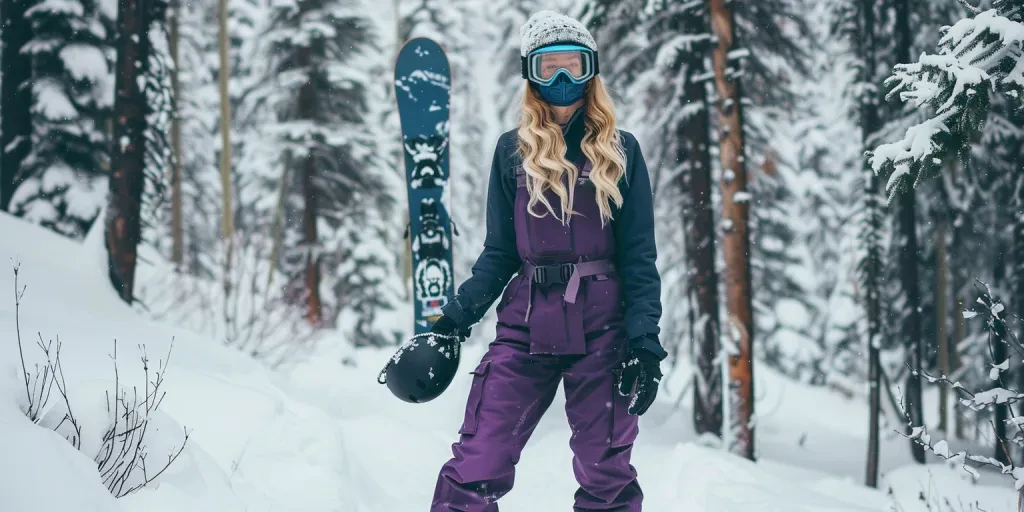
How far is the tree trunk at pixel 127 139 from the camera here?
7.81 m

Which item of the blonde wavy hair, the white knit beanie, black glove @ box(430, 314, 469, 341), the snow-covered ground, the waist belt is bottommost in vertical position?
the snow-covered ground

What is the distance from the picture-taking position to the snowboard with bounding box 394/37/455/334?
780 cm

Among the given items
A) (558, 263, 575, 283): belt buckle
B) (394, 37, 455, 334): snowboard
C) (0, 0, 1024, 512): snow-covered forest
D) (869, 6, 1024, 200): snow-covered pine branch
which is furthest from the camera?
(394, 37, 455, 334): snowboard

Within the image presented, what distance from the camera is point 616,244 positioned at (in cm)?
343

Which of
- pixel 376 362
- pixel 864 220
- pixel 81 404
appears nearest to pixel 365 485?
pixel 81 404

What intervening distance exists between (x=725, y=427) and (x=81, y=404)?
8340mm

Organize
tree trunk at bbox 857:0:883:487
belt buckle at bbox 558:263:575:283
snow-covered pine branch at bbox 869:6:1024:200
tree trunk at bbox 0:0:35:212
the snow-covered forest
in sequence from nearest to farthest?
1. belt buckle at bbox 558:263:575:283
2. snow-covered pine branch at bbox 869:6:1024:200
3. the snow-covered forest
4. tree trunk at bbox 0:0:35:212
5. tree trunk at bbox 857:0:883:487

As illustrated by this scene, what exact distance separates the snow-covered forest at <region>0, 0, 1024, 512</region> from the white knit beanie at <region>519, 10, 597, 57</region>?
2.13m

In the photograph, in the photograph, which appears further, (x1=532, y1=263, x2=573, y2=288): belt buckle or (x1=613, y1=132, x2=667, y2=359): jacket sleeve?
(x1=532, y1=263, x2=573, y2=288): belt buckle

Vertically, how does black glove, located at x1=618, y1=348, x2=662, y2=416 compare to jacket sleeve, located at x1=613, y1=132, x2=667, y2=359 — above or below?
below

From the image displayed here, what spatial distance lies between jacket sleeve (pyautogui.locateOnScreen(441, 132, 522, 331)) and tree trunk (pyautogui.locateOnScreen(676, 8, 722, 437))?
7719mm

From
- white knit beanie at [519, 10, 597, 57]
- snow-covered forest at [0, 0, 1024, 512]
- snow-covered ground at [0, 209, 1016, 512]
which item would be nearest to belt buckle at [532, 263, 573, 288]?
white knit beanie at [519, 10, 597, 57]

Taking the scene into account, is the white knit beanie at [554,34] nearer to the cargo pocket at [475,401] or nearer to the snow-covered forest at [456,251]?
the cargo pocket at [475,401]

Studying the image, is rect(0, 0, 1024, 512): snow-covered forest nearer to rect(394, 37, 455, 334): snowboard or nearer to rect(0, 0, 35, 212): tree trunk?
rect(0, 0, 35, 212): tree trunk
